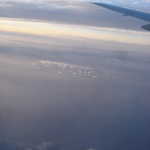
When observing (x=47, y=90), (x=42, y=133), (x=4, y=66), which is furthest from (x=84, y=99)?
(x=4, y=66)

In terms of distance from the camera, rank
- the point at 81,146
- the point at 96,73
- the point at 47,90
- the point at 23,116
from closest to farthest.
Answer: the point at 81,146 → the point at 23,116 → the point at 47,90 → the point at 96,73

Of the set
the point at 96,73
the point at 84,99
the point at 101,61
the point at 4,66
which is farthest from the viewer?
the point at 101,61

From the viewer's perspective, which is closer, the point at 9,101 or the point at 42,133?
the point at 42,133

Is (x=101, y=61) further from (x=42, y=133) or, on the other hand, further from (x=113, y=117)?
(x=42, y=133)

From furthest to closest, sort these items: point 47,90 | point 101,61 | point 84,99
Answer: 1. point 101,61
2. point 47,90
3. point 84,99

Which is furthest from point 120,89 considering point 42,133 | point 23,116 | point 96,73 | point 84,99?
point 42,133

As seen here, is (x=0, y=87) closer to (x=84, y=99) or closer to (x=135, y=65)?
(x=84, y=99)

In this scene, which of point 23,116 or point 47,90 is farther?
point 47,90

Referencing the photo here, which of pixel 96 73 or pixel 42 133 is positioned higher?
pixel 42 133

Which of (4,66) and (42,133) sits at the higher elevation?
(42,133)
